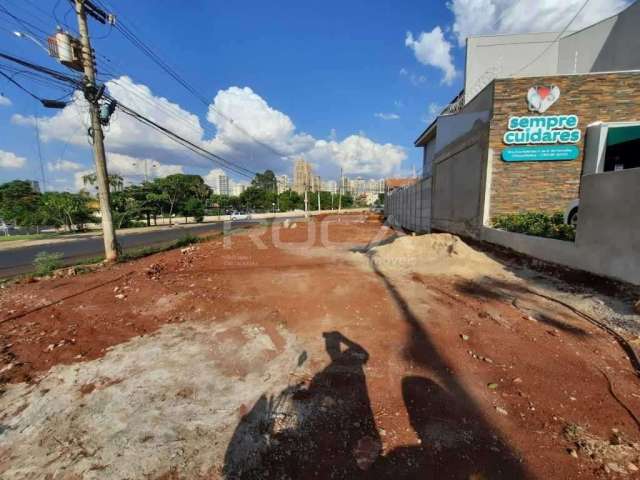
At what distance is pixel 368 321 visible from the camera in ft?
14.7

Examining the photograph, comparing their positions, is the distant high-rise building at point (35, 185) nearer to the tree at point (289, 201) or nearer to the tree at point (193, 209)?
the tree at point (193, 209)

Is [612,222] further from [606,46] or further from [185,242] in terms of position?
[606,46]

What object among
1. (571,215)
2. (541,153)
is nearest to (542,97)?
(541,153)

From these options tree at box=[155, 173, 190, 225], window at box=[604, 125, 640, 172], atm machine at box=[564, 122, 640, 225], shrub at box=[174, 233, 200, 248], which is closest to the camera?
window at box=[604, 125, 640, 172]

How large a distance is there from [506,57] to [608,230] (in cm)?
1787

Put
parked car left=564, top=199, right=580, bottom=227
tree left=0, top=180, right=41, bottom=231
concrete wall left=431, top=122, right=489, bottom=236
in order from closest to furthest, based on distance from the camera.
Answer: parked car left=564, top=199, right=580, bottom=227, concrete wall left=431, top=122, right=489, bottom=236, tree left=0, top=180, right=41, bottom=231

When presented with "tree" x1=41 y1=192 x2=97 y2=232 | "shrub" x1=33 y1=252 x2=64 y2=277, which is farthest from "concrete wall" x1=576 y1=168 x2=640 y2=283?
"tree" x1=41 y1=192 x2=97 y2=232

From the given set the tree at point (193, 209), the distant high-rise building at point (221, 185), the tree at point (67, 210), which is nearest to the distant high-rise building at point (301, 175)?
the distant high-rise building at point (221, 185)

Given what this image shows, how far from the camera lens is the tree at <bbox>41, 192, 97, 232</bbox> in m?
30.1

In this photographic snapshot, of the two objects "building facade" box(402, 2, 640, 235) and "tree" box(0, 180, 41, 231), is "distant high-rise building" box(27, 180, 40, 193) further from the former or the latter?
"building facade" box(402, 2, 640, 235)

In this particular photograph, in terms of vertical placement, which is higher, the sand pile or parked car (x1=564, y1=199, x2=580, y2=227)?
parked car (x1=564, y1=199, x2=580, y2=227)

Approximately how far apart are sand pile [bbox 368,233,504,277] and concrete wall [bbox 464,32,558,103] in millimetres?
13101

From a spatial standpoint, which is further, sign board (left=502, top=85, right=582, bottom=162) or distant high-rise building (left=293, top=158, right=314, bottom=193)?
distant high-rise building (left=293, top=158, right=314, bottom=193)

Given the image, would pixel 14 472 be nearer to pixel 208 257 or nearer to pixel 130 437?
pixel 130 437
